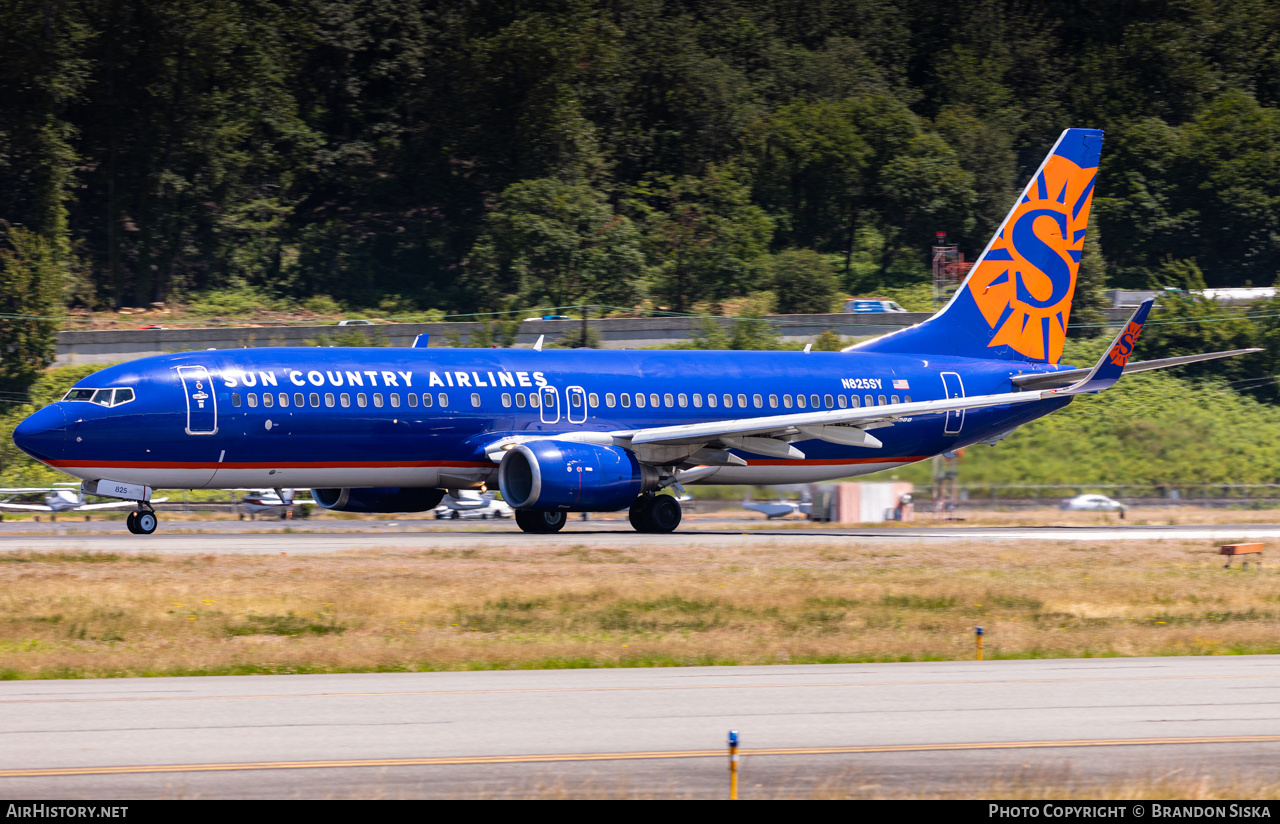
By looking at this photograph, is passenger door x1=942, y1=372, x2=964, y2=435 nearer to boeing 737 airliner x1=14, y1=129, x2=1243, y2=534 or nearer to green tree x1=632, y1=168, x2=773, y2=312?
boeing 737 airliner x1=14, y1=129, x2=1243, y2=534

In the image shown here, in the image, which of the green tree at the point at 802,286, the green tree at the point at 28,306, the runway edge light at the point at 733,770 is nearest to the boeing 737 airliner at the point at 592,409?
the runway edge light at the point at 733,770

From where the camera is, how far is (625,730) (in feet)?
47.3

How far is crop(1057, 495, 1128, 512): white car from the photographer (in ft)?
207

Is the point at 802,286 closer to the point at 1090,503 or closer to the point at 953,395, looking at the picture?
the point at 1090,503

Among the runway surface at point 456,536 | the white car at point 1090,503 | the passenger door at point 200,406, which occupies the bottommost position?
the white car at point 1090,503

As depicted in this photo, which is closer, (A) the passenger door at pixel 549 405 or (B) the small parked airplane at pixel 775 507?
(A) the passenger door at pixel 549 405

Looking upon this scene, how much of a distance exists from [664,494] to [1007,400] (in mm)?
9876

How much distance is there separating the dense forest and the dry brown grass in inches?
2439

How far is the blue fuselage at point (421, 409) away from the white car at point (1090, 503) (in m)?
18.7

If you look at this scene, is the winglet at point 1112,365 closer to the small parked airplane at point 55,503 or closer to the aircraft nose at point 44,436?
the aircraft nose at point 44,436

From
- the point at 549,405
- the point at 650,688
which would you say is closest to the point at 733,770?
the point at 650,688

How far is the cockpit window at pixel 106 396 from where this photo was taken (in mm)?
34625

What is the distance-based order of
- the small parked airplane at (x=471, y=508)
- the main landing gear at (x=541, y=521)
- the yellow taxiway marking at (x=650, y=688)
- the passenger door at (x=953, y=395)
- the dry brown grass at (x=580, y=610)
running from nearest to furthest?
the yellow taxiway marking at (x=650, y=688)
the dry brown grass at (x=580, y=610)
the main landing gear at (x=541, y=521)
the passenger door at (x=953, y=395)
the small parked airplane at (x=471, y=508)

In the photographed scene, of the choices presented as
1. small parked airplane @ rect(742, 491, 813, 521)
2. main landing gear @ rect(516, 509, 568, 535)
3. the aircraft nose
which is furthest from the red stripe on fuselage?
small parked airplane @ rect(742, 491, 813, 521)
